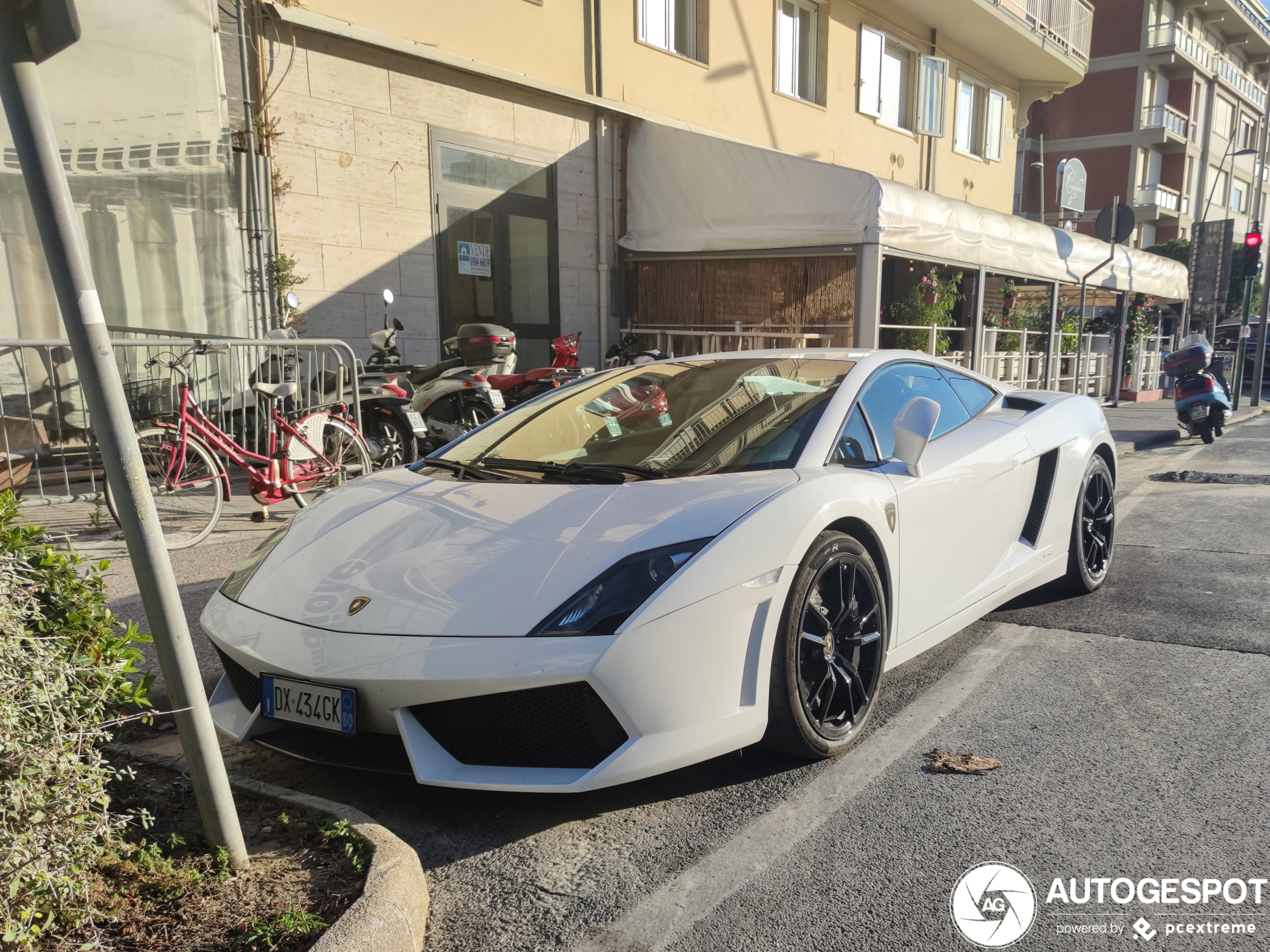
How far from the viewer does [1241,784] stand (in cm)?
290

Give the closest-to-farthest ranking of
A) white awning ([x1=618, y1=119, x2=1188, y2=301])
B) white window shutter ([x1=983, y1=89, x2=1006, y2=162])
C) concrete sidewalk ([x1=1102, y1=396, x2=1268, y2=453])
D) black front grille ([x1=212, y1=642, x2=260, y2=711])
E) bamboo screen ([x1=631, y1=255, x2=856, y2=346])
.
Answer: black front grille ([x1=212, y1=642, x2=260, y2=711]) < white awning ([x1=618, y1=119, x2=1188, y2=301]) < bamboo screen ([x1=631, y1=255, x2=856, y2=346]) < concrete sidewalk ([x1=1102, y1=396, x2=1268, y2=453]) < white window shutter ([x1=983, y1=89, x2=1006, y2=162])

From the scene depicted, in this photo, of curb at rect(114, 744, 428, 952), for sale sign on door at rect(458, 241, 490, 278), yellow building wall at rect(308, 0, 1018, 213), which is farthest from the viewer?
for sale sign on door at rect(458, 241, 490, 278)

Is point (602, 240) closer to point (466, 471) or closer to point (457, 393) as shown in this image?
point (457, 393)

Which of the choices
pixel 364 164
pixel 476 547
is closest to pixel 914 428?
pixel 476 547

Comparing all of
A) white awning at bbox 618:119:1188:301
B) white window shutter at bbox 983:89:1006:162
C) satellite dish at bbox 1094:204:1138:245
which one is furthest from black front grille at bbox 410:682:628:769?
white window shutter at bbox 983:89:1006:162

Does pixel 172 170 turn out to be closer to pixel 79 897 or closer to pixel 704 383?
pixel 704 383

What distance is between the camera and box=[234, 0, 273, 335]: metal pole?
8.46 meters

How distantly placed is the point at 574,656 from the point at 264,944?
898 millimetres

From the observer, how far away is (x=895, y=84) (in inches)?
684

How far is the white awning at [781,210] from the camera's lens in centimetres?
1048

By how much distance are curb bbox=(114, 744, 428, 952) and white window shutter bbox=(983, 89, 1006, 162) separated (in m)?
20.9

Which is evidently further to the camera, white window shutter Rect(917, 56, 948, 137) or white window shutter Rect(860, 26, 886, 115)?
white window shutter Rect(917, 56, 948, 137)

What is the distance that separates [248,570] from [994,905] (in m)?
2.42

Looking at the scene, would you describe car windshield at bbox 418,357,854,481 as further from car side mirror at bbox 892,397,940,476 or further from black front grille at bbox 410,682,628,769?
black front grille at bbox 410,682,628,769
